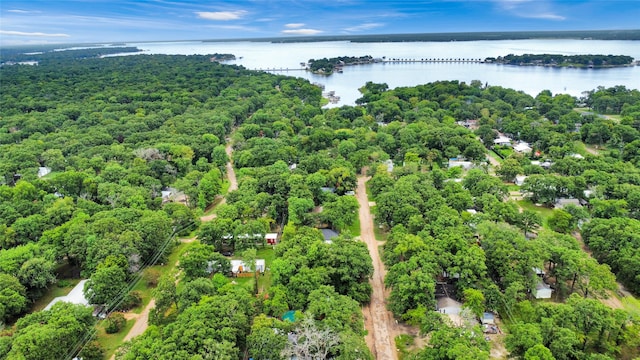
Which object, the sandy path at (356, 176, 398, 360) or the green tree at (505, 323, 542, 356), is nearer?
the green tree at (505, 323, 542, 356)

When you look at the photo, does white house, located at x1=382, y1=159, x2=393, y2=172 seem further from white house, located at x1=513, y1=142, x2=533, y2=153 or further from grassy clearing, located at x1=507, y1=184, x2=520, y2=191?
white house, located at x1=513, y1=142, x2=533, y2=153

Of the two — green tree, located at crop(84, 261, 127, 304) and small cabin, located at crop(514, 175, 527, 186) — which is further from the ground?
small cabin, located at crop(514, 175, 527, 186)

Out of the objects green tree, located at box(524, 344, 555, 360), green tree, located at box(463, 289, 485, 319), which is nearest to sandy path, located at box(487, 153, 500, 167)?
green tree, located at box(463, 289, 485, 319)

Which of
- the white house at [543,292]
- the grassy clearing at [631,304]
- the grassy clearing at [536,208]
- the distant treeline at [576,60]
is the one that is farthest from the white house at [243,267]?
the distant treeline at [576,60]

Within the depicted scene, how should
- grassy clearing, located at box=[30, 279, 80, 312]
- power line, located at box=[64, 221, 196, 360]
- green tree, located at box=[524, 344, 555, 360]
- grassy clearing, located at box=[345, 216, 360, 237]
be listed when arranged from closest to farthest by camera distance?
green tree, located at box=[524, 344, 555, 360] → power line, located at box=[64, 221, 196, 360] → grassy clearing, located at box=[30, 279, 80, 312] → grassy clearing, located at box=[345, 216, 360, 237]

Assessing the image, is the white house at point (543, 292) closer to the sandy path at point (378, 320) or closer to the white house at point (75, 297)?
the sandy path at point (378, 320)

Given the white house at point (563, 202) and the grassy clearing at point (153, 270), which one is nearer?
the grassy clearing at point (153, 270)

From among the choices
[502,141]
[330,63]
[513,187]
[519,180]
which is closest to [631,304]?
[513,187]
